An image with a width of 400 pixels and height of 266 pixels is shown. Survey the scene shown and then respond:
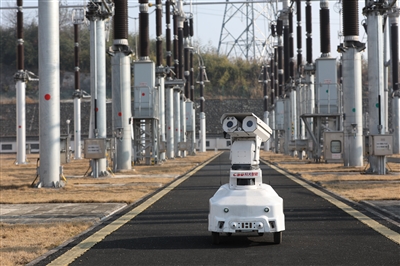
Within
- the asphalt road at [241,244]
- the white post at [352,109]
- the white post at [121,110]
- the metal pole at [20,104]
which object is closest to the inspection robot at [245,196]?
the asphalt road at [241,244]

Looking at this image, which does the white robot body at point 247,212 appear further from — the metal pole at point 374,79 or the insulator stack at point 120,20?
the insulator stack at point 120,20

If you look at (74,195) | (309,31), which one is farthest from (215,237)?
(309,31)

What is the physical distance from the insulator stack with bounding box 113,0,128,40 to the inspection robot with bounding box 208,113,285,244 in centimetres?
2892

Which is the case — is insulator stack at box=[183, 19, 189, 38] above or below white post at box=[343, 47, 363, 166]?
above

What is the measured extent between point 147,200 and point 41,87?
7655 millimetres

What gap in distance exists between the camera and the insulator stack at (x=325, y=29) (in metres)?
51.8

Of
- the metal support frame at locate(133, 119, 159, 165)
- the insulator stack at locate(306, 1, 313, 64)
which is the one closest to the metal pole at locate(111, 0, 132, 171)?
the metal support frame at locate(133, 119, 159, 165)

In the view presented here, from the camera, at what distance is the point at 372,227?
47.7ft

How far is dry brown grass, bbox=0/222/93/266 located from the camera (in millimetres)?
11617

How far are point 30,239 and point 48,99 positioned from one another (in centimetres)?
1400

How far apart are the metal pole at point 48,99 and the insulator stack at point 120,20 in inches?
526

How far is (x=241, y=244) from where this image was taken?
12469 millimetres

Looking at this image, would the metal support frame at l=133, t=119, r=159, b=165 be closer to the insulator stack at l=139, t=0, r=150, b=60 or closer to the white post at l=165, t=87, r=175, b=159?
the insulator stack at l=139, t=0, r=150, b=60

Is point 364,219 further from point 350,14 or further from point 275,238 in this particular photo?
point 350,14
